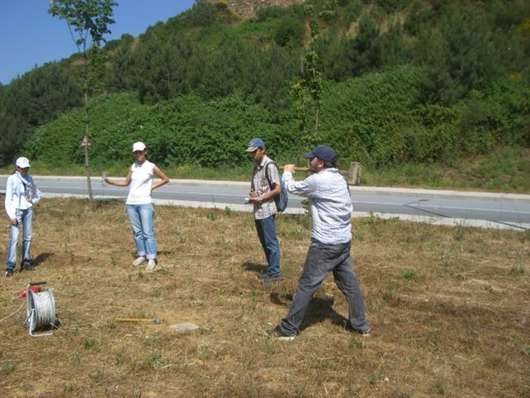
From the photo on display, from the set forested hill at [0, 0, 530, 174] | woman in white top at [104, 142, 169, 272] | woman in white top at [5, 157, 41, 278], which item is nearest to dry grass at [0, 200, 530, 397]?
woman in white top at [5, 157, 41, 278]

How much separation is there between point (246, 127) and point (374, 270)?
1957 centimetres

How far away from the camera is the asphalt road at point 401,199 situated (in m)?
13.9

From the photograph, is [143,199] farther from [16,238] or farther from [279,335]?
[279,335]

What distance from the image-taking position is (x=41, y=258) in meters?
9.09

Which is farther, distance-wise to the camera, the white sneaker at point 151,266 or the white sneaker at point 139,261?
the white sneaker at point 139,261

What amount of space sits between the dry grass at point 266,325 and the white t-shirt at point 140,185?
1.03 metres

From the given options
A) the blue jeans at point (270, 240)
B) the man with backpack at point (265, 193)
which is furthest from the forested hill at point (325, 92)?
the blue jeans at point (270, 240)

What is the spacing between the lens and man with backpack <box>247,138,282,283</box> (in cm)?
703

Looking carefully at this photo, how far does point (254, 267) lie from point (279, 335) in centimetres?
273

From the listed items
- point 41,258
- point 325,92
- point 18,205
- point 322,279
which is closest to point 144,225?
point 18,205

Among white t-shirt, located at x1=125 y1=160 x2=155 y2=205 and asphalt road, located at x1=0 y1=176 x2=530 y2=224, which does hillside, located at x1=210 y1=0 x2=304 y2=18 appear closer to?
asphalt road, located at x1=0 y1=176 x2=530 y2=224

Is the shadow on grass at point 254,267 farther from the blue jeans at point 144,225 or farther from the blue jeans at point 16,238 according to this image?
the blue jeans at point 16,238

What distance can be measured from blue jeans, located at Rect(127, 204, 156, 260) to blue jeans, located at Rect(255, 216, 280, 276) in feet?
5.80

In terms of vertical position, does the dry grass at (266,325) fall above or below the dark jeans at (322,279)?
below
